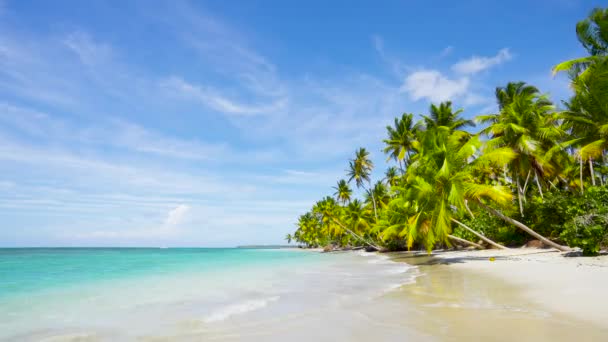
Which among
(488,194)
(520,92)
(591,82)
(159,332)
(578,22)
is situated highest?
(520,92)

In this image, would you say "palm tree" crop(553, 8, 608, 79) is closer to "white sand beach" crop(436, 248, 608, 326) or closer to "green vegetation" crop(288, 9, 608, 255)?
"green vegetation" crop(288, 9, 608, 255)

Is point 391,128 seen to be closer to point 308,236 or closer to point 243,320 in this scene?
point 243,320

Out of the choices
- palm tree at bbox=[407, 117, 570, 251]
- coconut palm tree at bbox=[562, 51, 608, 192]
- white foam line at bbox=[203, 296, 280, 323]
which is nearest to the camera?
white foam line at bbox=[203, 296, 280, 323]

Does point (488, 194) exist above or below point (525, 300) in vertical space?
above

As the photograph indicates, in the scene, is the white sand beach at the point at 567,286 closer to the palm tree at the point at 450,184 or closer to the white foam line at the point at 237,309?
the palm tree at the point at 450,184

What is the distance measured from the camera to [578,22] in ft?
50.2

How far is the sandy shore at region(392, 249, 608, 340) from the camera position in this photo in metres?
4.55

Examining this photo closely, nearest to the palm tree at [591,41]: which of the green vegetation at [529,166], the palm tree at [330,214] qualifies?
the green vegetation at [529,166]

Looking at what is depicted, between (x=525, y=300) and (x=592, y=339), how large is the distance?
2.83 meters

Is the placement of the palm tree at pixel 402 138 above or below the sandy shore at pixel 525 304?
above

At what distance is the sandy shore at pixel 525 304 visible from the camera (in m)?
4.55

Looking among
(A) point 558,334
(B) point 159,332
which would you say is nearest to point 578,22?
(A) point 558,334

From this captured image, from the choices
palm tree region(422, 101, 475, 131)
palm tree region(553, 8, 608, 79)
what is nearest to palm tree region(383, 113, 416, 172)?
palm tree region(422, 101, 475, 131)

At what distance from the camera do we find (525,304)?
6273 mm
